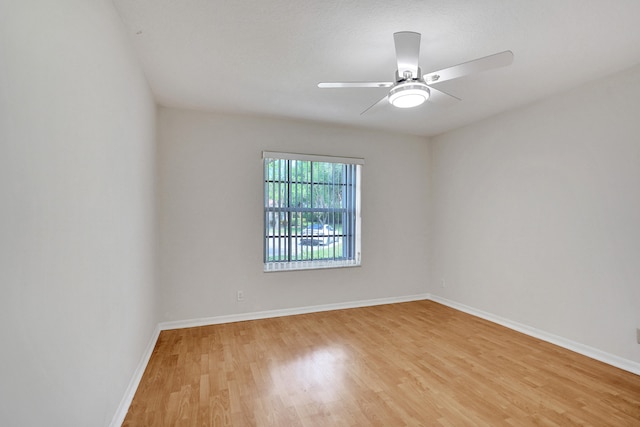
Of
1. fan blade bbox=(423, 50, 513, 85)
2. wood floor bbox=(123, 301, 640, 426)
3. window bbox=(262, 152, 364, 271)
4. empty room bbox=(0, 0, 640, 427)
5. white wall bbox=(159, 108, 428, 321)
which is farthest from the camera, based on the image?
window bbox=(262, 152, 364, 271)

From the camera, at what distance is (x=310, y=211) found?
161 inches

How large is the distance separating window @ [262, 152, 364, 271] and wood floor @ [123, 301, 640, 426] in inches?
39.7

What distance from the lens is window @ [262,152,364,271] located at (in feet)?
12.8

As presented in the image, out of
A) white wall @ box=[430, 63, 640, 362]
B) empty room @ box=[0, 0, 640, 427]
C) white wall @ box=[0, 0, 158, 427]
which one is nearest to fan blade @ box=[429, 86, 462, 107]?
empty room @ box=[0, 0, 640, 427]

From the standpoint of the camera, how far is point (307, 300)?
402cm

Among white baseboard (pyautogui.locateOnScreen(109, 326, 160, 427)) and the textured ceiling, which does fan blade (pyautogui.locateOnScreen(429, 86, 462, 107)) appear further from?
white baseboard (pyautogui.locateOnScreen(109, 326, 160, 427))

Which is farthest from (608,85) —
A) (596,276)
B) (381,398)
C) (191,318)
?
(191,318)

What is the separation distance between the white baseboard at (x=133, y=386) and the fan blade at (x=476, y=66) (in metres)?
2.86

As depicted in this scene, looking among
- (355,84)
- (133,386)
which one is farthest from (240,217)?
(355,84)

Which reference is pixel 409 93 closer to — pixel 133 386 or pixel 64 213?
→ pixel 64 213

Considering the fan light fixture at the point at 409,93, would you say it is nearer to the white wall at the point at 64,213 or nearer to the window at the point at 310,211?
the white wall at the point at 64,213

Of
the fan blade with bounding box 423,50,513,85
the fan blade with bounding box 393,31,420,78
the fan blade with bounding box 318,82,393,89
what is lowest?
the fan blade with bounding box 423,50,513,85

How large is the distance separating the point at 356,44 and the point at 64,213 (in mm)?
2004

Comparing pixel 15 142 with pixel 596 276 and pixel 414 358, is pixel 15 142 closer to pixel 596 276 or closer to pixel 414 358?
pixel 414 358
